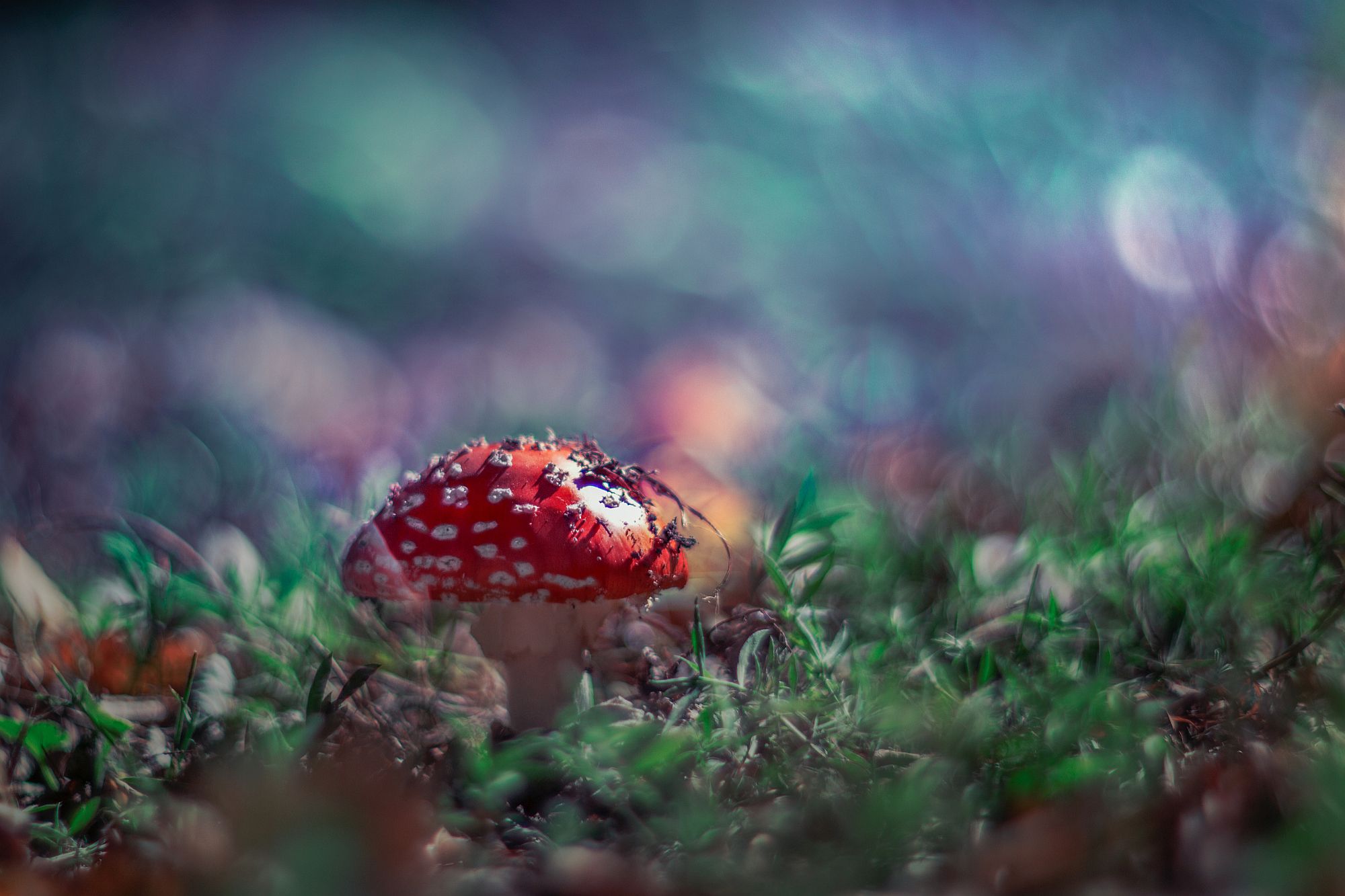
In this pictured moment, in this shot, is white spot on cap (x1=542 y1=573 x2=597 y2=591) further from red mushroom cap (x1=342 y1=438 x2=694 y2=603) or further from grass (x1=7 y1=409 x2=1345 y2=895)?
grass (x1=7 y1=409 x2=1345 y2=895)

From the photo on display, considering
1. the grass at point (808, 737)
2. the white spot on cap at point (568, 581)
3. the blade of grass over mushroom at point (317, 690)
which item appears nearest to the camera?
the grass at point (808, 737)

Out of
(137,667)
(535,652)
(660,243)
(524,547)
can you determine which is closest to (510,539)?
(524,547)

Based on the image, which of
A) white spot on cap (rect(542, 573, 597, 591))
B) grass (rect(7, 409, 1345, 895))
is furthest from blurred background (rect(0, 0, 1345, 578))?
white spot on cap (rect(542, 573, 597, 591))

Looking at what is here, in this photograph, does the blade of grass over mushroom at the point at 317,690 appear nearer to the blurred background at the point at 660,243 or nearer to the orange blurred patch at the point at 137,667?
the orange blurred patch at the point at 137,667

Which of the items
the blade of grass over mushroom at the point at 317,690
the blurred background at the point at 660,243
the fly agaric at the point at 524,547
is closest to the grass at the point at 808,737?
the blade of grass over mushroom at the point at 317,690

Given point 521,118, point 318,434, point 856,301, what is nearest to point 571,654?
point 318,434

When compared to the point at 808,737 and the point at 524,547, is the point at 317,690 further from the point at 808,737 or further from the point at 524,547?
the point at 808,737

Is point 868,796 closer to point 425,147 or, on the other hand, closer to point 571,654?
point 571,654
